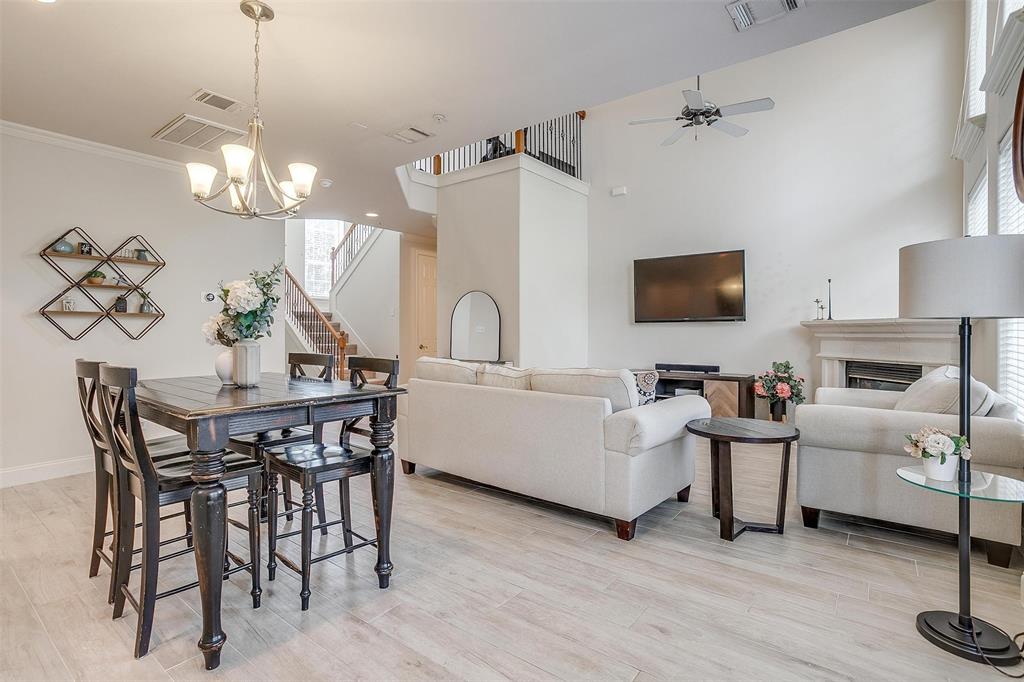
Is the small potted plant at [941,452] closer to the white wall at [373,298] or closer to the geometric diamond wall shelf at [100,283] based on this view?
the geometric diamond wall shelf at [100,283]

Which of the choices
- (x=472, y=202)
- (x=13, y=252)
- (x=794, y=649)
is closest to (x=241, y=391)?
(x=794, y=649)

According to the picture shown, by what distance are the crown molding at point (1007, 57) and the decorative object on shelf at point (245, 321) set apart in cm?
348

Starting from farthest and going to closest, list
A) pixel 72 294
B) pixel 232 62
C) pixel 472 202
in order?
pixel 472 202, pixel 72 294, pixel 232 62

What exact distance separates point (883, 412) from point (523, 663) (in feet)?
7.51

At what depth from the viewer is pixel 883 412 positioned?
2695 millimetres

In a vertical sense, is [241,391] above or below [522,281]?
below

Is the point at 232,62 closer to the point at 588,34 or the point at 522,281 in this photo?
the point at 588,34

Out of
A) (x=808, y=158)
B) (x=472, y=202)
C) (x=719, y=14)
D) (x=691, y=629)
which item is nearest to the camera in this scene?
(x=691, y=629)

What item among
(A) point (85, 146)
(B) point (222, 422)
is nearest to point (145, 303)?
(A) point (85, 146)

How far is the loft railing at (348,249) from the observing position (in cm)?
990

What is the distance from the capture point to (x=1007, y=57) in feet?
8.37

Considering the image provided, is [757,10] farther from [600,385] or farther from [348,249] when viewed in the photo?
[348,249]

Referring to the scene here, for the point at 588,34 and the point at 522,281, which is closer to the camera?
the point at 588,34

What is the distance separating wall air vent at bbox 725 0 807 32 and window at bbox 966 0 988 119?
8.52 feet
